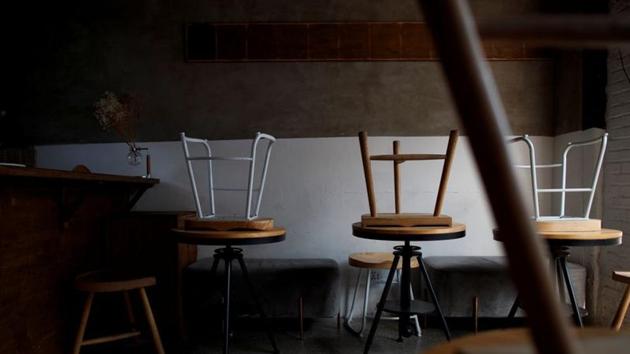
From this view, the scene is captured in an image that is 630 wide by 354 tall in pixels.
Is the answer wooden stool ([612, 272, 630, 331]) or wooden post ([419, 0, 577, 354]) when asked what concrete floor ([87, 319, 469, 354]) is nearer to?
wooden stool ([612, 272, 630, 331])

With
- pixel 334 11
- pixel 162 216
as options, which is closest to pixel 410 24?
pixel 334 11

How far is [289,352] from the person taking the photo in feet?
10.0

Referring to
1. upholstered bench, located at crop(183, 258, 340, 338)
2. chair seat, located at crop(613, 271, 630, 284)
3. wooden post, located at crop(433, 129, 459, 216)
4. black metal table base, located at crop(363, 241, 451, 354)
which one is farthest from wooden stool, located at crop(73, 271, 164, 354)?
chair seat, located at crop(613, 271, 630, 284)

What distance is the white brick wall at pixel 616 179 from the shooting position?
10.3 feet

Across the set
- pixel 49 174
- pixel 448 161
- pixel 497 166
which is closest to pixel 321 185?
pixel 448 161

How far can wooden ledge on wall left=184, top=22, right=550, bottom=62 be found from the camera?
4090 millimetres

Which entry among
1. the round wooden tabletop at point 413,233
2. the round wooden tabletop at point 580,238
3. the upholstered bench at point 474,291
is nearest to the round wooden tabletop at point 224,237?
the round wooden tabletop at point 413,233

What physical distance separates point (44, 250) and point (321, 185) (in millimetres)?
2121

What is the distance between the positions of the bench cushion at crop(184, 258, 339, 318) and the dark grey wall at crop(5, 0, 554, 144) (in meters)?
1.24

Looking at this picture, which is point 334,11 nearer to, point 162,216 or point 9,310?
point 162,216

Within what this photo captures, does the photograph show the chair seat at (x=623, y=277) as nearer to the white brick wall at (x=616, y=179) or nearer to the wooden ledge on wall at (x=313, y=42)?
the white brick wall at (x=616, y=179)

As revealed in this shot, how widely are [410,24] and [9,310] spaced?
350 cm

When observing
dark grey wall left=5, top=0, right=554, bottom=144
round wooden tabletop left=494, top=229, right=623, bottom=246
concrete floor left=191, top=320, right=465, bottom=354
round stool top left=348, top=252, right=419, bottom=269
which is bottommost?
concrete floor left=191, top=320, right=465, bottom=354

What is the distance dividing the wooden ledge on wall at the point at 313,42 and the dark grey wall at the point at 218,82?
7cm
